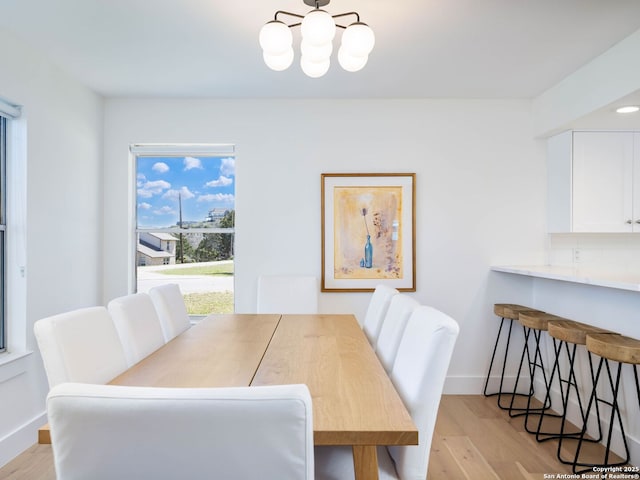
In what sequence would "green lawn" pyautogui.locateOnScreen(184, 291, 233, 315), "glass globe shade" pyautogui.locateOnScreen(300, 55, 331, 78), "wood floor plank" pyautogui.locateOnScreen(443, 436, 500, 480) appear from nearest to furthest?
"glass globe shade" pyautogui.locateOnScreen(300, 55, 331, 78)
"wood floor plank" pyautogui.locateOnScreen(443, 436, 500, 480)
"green lawn" pyautogui.locateOnScreen(184, 291, 233, 315)

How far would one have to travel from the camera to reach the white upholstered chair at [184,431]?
0.75 metres

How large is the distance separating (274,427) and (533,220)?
345cm

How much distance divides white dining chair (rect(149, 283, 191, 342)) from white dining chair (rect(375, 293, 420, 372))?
1.20 metres

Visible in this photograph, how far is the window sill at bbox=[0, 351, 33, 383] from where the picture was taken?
2375 mm

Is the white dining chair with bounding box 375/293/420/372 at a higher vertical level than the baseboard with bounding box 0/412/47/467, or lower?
higher

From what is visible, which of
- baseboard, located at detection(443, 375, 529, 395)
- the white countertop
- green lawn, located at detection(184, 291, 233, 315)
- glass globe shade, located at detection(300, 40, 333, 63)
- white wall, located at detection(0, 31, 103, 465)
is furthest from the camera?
green lawn, located at detection(184, 291, 233, 315)

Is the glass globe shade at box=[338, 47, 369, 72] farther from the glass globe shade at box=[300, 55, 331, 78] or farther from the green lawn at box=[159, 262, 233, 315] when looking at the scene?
the green lawn at box=[159, 262, 233, 315]

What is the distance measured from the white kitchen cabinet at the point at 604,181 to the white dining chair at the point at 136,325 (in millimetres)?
3074

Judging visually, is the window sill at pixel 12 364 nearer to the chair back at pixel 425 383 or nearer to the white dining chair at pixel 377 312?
the white dining chair at pixel 377 312

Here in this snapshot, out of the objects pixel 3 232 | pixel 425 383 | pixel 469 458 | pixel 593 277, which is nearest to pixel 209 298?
pixel 3 232

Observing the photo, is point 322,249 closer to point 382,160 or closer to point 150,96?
point 382,160

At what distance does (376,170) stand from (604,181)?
1.75 meters

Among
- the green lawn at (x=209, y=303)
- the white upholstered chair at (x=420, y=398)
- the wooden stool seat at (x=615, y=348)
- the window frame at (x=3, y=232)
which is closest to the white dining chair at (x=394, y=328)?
the white upholstered chair at (x=420, y=398)

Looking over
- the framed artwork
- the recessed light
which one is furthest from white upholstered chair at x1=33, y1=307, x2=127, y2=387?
the recessed light
